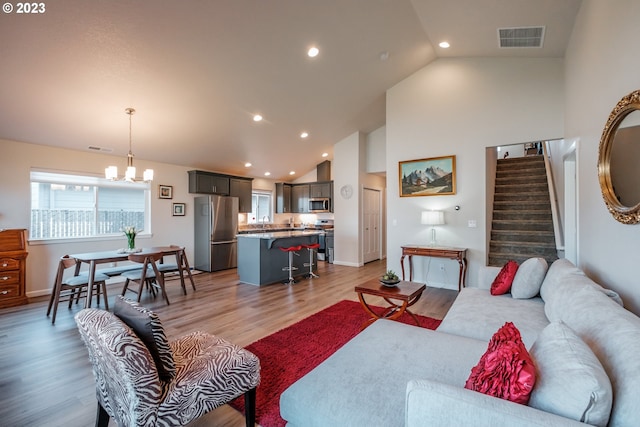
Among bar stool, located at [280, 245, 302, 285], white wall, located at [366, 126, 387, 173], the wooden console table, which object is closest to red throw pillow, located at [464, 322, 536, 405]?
the wooden console table

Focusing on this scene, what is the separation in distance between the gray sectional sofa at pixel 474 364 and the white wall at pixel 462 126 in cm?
257

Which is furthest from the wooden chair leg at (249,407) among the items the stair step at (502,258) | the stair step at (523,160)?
the stair step at (523,160)

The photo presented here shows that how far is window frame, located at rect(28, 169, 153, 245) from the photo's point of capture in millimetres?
4684

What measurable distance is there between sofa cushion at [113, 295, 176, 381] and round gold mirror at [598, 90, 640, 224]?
2.69m

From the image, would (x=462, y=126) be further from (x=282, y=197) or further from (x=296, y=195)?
(x=282, y=197)

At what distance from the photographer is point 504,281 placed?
2.94m

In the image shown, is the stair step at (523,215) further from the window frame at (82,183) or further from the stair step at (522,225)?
the window frame at (82,183)

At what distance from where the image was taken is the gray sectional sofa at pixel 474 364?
896 mm

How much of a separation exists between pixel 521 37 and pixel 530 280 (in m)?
3.23

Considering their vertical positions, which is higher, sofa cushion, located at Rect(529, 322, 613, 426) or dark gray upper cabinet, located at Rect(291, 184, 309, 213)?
dark gray upper cabinet, located at Rect(291, 184, 309, 213)

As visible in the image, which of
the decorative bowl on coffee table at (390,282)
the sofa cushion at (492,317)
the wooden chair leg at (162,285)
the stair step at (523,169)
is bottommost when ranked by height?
the wooden chair leg at (162,285)

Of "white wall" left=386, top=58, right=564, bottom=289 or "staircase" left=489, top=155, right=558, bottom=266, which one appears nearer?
"white wall" left=386, top=58, right=564, bottom=289

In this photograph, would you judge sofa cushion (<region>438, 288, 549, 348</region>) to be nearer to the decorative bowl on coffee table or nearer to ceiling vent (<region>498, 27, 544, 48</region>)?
the decorative bowl on coffee table

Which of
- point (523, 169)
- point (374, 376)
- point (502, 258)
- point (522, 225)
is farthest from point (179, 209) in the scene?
point (523, 169)
